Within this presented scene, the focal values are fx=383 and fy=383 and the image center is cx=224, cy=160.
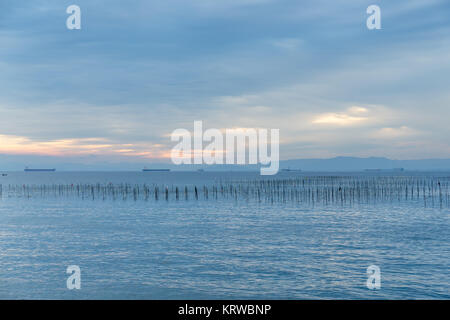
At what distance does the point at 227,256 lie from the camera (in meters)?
26.3

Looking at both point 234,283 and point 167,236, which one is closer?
point 234,283

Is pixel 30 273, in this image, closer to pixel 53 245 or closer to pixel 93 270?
pixel 93 270

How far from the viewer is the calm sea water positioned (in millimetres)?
19141

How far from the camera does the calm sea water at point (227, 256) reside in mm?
19141

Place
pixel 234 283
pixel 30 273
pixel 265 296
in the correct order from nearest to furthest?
pixel 265 296
pixel 234 283
pixel 30 273

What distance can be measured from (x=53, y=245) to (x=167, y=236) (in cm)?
943

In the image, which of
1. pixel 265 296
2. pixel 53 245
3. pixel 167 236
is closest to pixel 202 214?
pixel 167 236

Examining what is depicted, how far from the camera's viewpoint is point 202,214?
169 feet

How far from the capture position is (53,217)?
49812mm

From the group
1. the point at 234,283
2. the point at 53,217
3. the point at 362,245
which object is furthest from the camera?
the point at 53,217
